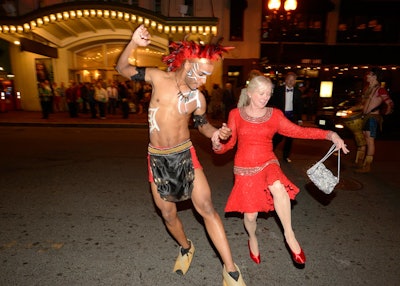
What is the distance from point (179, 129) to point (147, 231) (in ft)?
5.56

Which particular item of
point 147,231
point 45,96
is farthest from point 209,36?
point 147,231

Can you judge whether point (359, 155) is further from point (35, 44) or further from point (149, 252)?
point (35, 44)

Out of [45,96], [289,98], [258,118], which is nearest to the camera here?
[258,118]

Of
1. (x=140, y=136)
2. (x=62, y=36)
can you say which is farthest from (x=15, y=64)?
(x=140, y=136)

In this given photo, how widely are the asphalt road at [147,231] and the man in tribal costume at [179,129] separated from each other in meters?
0.69

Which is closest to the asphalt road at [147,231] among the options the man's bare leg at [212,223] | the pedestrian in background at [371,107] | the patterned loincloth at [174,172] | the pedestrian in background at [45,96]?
the man's bare leg at [212,223]

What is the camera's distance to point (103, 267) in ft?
10.3

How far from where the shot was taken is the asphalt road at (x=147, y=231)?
10.0 ft

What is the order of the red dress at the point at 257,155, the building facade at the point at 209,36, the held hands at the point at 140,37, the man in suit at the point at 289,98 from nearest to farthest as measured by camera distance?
the held hands at the point at 140,37, the red dress at the point at 257,155, the man in suit at the point at 289,98, the building facade at the point at 209,36

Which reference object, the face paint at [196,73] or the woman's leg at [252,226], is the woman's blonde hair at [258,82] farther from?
the woman's leg at [252,226]

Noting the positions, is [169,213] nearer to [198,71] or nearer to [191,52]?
[198,71]

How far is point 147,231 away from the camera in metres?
3.94

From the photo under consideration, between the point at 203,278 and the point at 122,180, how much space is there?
11.1ft

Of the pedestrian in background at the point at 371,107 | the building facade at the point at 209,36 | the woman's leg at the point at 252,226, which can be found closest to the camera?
the woman's leg at the point at 252,226
